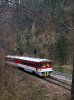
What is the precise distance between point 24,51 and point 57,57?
8431mm

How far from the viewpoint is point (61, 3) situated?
51719mm

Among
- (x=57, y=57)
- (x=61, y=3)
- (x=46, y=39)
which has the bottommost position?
(x=57, y=57)

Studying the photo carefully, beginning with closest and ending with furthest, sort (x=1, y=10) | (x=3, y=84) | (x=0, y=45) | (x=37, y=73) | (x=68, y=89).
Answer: (x=1, y=10), (x=3, y=84), (x=68, y=89), (x=0, y=45), (x=37, y=73)

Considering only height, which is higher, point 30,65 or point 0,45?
point 0,45

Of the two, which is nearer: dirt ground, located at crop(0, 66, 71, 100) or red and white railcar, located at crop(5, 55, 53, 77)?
dirt ground, located at crop(0, 66, 71, 100)

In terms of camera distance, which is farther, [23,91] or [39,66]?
[39,66]

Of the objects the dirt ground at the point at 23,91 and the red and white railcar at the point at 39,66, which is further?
the red and white railcar at the point at 39,66

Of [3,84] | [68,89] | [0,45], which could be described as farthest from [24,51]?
[3,84]

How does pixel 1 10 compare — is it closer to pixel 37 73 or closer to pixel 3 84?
pixel 3 84

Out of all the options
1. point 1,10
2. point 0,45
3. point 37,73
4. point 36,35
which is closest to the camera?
point 1,10

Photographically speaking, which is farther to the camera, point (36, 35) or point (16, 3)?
point (36, 35)

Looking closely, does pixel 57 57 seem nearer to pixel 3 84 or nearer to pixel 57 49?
pixel 57 49

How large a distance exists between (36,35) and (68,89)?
31.0 metres

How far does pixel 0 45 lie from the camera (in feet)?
73.5
